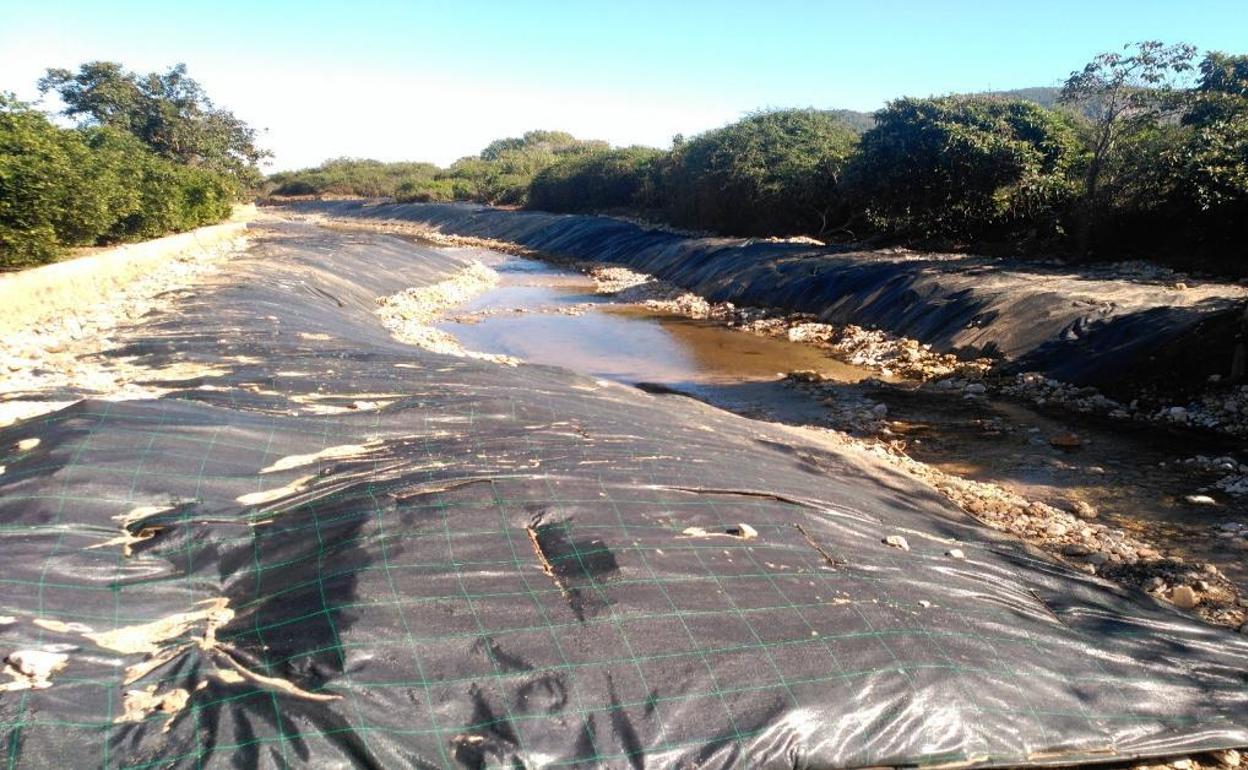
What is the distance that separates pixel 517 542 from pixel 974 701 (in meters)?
2.35

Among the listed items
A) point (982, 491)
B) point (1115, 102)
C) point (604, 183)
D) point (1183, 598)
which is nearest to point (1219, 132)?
point (1115, 102)

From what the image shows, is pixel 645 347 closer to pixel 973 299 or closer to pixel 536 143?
pixel 973 299

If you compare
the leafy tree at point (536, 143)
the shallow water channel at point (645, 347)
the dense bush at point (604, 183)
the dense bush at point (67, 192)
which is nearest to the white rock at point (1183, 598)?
the shallow water channel at point (645, 347)

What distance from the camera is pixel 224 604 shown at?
3.59 m

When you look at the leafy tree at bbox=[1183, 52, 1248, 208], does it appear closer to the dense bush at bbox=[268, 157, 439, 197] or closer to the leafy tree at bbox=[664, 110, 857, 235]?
the leafy tree at bbox=[664, 110, 857, 235]

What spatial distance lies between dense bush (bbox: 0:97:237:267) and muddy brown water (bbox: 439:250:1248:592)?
277 inches

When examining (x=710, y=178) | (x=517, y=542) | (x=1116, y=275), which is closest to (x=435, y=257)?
(x=710, y=178)

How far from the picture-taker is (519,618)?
11.6ft

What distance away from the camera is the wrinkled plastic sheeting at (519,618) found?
2975 mm

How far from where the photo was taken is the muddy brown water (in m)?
7.56

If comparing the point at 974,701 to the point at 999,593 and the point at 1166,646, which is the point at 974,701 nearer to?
the point at 999,593

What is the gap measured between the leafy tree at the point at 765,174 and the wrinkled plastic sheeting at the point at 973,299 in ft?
9.71

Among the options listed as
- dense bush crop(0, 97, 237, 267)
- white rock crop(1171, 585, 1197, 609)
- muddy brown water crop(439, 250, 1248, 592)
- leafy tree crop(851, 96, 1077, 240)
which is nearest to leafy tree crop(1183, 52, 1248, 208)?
leafy tree crop(851, 96, 1077, 240)

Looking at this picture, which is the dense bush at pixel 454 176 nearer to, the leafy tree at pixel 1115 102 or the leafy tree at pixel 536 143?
the leafy tree at pixel 536 143
